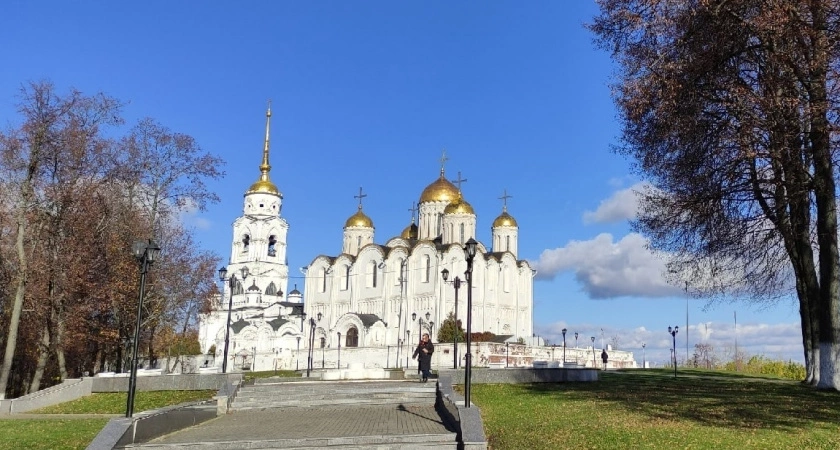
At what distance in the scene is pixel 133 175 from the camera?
28.8 metres

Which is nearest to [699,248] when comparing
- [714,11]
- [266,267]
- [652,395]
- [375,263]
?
[652,395]

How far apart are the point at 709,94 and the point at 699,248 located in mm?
4793

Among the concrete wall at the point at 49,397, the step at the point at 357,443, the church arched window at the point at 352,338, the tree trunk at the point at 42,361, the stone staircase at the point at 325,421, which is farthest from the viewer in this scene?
the church arched window at the point at 352,338

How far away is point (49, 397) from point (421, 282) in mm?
42940

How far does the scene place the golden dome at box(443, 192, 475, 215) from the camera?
6612cm

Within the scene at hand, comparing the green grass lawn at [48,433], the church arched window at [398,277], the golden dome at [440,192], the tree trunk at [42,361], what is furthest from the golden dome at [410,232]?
the green grass lawn at [48,433]

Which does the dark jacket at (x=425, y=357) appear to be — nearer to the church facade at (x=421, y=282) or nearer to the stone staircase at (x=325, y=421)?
the stone staircase at (x=325, y=421)

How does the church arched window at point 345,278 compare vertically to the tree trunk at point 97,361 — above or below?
above

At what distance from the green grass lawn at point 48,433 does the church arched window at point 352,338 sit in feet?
150

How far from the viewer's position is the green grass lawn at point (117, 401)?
20.7 metres

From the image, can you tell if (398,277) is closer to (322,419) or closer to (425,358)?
(425,358)

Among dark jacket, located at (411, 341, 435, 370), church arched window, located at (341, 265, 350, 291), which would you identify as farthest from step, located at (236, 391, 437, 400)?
church arched window, located at (341, 265, 350, 291)

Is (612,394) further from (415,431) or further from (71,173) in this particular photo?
(71,173)

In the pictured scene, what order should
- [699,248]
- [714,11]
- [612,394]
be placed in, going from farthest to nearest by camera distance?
[699,248] < [612,394] < [714,11]
